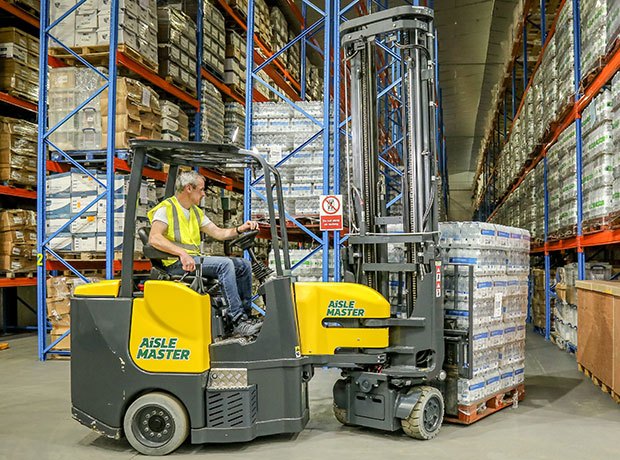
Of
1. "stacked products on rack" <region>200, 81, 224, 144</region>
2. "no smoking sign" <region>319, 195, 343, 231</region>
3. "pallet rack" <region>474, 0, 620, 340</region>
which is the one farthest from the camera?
"stacked products on rack" <region>200, 81, 224, 144</region>

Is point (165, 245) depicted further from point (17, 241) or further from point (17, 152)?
point (17, 152)

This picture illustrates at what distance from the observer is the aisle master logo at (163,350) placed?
13.7ft

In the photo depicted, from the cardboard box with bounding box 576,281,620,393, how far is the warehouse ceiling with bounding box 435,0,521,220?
8.52 m

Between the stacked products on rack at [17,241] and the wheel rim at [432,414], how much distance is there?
313 inches

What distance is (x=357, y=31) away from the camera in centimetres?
487

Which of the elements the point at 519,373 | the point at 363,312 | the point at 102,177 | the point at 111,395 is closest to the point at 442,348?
the point at 363,312

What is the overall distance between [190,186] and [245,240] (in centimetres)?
60

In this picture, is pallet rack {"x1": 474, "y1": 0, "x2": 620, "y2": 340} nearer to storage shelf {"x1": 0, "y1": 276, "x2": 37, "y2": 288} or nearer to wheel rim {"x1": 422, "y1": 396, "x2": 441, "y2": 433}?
wheel rim {"x1": 422, "y1": 396, "x2": 441, "y2": 433}

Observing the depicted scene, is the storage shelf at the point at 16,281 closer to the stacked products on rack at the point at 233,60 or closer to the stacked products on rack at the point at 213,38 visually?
the stacked products on rack at the point at 213,38

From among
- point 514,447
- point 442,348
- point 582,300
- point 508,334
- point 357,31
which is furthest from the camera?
point 582,300

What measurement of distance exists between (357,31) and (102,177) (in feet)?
15.0

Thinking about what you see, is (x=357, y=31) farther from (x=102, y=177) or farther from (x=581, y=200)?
(x=102, y=177)

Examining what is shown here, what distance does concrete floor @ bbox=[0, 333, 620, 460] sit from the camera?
4.16m

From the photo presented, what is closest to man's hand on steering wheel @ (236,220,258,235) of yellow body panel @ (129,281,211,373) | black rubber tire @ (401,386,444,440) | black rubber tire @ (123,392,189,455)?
yellow body panel @ (129,281,211,373)
